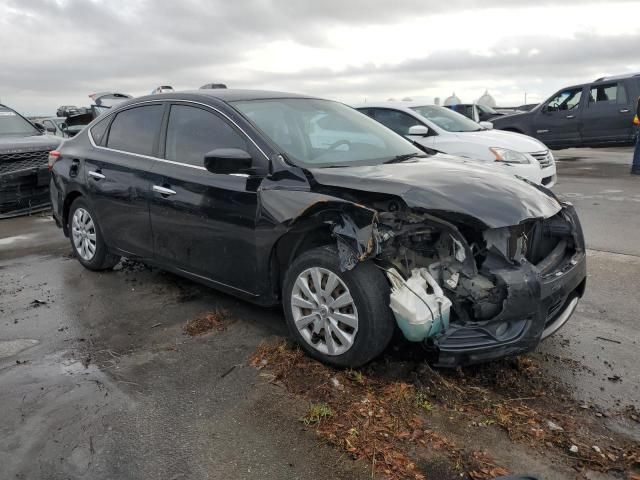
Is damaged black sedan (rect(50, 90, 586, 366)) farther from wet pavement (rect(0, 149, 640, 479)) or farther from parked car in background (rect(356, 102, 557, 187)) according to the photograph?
parked car in background (rect(356, 102, 557, 187))

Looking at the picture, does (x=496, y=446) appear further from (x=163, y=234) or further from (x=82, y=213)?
(x=82, y=213)

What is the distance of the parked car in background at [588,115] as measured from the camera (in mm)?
12734

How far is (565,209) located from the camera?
3.57 metres

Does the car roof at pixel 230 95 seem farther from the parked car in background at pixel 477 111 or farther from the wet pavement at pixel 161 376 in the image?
the parked car in background at pixel 477 111

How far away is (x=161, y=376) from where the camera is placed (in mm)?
3350

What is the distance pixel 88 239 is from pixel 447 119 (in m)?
6.34

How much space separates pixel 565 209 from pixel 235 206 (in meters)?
2.15

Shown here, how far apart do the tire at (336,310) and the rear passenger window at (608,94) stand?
1222cm

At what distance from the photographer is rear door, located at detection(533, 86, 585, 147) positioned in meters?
13.4

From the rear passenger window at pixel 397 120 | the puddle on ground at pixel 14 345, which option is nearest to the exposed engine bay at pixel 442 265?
the puddle on ground at pixel 14 345

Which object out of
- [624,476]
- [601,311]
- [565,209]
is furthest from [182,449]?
[601,311]

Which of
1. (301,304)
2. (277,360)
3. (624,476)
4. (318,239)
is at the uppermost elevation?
(318,239)

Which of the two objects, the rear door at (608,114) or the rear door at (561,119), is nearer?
the rear door at (608,114)

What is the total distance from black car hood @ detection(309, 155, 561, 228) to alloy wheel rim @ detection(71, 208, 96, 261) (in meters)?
2.83
